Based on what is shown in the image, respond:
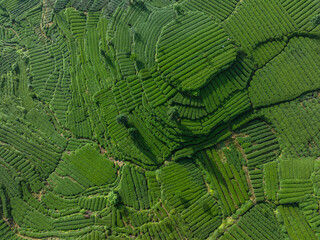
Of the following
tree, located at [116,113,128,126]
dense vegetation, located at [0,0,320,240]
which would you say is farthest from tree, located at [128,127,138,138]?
tree, located at [116,113,128,126]

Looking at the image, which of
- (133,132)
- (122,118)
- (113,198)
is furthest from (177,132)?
(113,198)

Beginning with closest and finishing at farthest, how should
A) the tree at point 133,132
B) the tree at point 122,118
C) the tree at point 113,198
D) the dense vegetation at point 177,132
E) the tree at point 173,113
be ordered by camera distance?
the tree at point 173,113 < the dense vegetation at point 177,132 < the tree at point 113,198 < the tree at point 122,118 < the tree at point 133,132

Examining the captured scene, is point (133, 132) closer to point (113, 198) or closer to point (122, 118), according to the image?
point (122, 118)

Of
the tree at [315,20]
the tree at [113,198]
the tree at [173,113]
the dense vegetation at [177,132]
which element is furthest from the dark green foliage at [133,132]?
the tree at [315,20]

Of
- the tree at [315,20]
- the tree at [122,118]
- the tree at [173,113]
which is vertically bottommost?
the tree at [173,113]

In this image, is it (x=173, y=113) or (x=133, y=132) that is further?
(x=133, y=132)

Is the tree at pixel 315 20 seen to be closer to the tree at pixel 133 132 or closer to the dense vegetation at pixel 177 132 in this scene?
the dense vegetation at pixel 177 132
